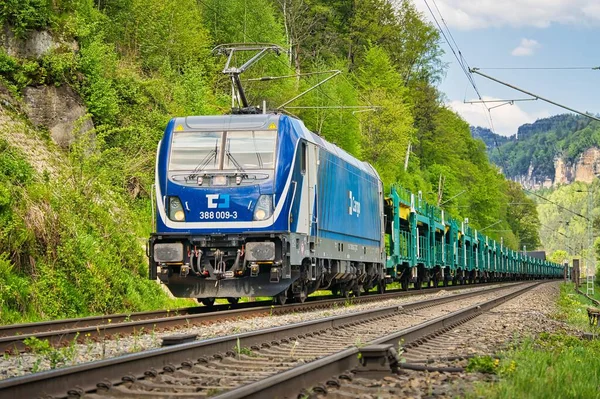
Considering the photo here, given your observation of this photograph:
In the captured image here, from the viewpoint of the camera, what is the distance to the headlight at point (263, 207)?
1527cm

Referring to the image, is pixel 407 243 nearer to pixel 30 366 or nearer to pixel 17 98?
pixel 17 98

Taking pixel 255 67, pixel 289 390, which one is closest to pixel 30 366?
pixel 289 390

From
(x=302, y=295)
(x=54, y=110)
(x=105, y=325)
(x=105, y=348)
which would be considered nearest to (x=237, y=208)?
(x=302, y=295)

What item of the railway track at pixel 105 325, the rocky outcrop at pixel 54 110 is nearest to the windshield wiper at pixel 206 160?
the railway track at pixel 105 325

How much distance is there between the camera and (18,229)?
48.5ft

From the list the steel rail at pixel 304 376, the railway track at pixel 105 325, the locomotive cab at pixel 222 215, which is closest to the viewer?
the steel rail at pixel 304 376

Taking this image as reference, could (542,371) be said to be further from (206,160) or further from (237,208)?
(206,160)

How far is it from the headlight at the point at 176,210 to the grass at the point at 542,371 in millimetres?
7286

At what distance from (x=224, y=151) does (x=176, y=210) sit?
54.2 inches

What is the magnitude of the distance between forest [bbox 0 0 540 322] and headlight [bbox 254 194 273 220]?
3.27 meters

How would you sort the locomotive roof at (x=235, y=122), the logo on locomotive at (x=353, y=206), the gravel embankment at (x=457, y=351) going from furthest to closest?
the logo on locomotive at (x=353, y=206) < the locomotive roof at (x=235, y=122) < the gravel embankment at (x=457, y=351)

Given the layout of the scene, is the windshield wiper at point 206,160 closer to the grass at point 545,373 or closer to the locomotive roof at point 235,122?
the locomotive roof at point 235,122

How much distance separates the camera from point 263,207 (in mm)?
15297

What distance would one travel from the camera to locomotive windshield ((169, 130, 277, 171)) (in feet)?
51.1
